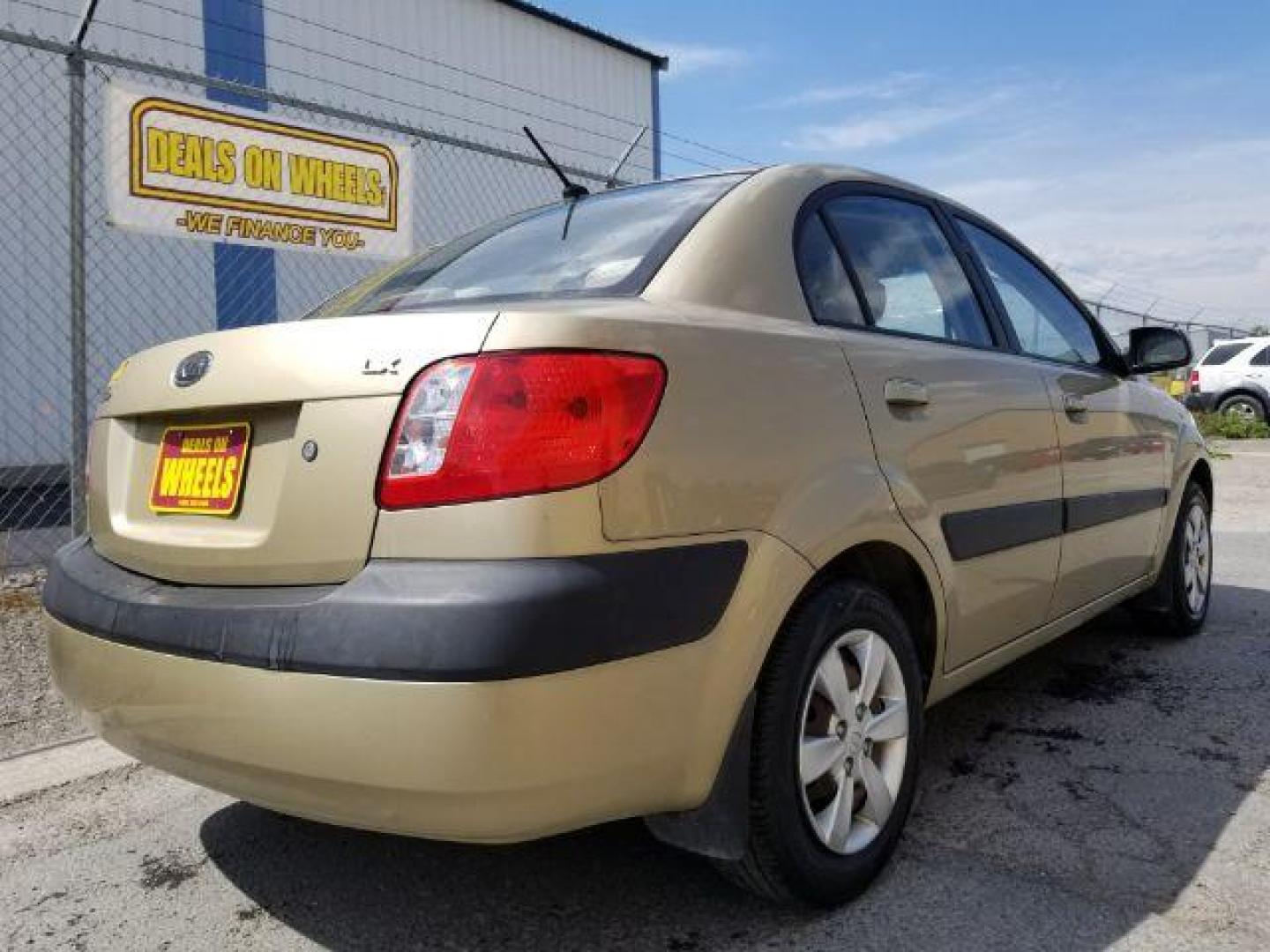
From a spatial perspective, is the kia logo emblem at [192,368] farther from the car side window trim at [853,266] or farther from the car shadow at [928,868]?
the car side window trim at [853,266]

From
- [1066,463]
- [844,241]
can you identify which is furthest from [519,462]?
[1066,463]

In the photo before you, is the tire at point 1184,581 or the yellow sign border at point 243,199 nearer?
the tire at point 1184,581

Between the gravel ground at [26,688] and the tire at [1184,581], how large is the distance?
3.91 metres

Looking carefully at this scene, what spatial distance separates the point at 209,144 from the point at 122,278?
422 cm

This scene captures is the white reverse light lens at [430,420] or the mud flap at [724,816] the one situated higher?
the white reverse light lens at [430,420]

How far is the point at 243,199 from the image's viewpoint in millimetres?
5543

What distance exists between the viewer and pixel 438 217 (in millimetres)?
10883

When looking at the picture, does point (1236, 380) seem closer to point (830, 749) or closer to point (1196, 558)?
point (1196, 558)

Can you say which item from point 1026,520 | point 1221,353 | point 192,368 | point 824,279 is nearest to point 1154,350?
point 1026,520

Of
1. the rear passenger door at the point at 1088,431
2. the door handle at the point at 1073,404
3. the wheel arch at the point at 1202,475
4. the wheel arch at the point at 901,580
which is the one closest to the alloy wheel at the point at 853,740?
the wheel arch at the point at 901,580

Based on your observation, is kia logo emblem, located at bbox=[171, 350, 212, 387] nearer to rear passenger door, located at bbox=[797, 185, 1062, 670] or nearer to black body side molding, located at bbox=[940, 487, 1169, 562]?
rear passenger door, located at bbox=[797, 185, 1062, 670]

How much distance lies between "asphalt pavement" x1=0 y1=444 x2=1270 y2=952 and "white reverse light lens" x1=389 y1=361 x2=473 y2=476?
986 millimetres

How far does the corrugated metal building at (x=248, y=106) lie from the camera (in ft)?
28.3

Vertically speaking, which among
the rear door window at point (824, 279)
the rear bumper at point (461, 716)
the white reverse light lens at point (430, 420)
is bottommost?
the rear bumper at point (461, 716)
